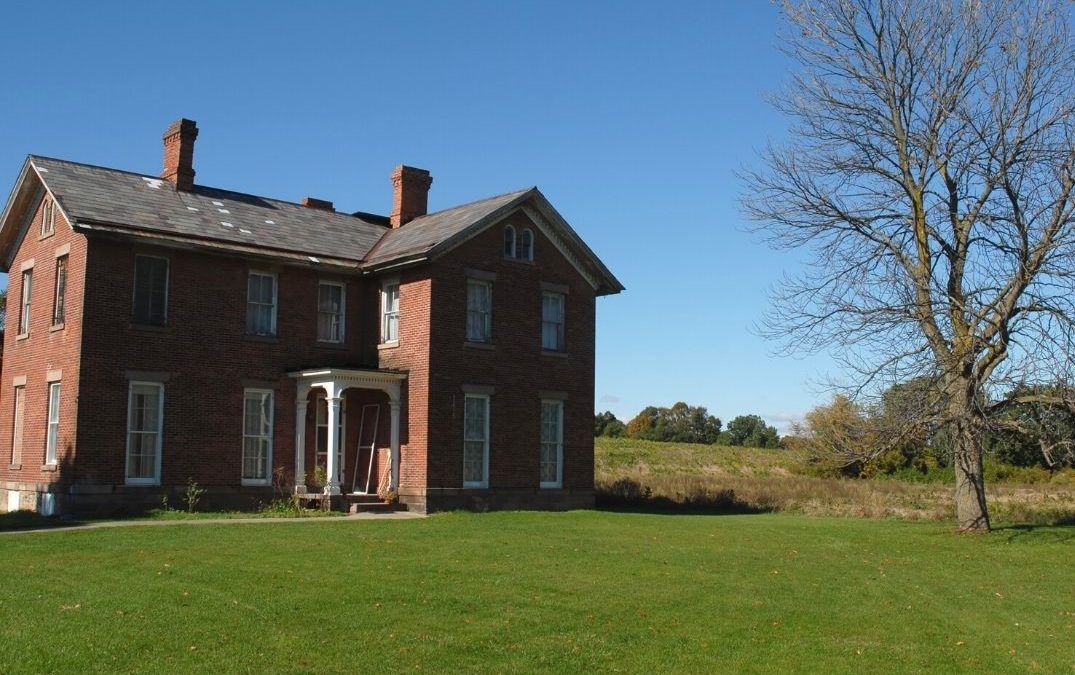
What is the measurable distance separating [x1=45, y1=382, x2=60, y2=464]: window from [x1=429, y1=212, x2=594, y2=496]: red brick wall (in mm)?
8361

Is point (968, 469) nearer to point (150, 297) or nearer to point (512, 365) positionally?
point (512, 365)

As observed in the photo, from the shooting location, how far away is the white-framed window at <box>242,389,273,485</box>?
86.6ft

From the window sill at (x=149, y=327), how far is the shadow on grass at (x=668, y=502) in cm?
1239

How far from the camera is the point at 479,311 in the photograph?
92.2 feet

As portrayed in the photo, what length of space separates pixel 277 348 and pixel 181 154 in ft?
19.1

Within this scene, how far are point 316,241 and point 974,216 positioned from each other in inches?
620

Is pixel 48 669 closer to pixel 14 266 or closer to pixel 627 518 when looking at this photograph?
pixel 627 518

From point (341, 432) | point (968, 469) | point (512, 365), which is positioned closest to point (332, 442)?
point (341, 432)

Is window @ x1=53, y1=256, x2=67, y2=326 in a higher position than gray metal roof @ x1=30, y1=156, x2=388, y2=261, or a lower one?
lower

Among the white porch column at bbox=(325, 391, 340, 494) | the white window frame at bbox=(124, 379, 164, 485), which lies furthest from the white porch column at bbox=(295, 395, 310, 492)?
the white window frame at bbox=(124, 379, 164, 485)

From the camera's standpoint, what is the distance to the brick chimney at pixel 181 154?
28.5 m

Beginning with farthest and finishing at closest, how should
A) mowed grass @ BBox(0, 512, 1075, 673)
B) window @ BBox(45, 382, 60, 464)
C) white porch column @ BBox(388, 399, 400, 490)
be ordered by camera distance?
white porch column @ BBox(388, 399, 400, 490) < window @ BBox(45, 382, 60, 464) < mowed grass @ BBox(0, 512, 1075, 673)

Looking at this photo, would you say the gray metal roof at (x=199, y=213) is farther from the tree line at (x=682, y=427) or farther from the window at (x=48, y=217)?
the tree line at (x=682, y=427)

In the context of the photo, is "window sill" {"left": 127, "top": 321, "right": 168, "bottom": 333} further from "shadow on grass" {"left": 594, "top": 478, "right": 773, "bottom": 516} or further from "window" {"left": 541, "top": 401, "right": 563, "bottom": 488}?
"shadow on grass" {"left": 594, "top": 478, "right": 773, "bottom": 516}
